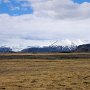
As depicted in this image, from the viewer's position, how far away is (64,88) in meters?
27.0

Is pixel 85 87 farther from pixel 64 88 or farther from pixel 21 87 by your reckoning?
pixel 21 87

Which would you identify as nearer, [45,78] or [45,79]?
[45,79]

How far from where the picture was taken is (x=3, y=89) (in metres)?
26.1

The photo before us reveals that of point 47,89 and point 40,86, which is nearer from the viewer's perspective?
point 47,89

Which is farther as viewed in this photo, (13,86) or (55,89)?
(13,86)

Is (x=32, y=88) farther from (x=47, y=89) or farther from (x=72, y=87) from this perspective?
(x=72, y=87)

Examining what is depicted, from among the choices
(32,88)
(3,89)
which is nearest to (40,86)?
(32,88)

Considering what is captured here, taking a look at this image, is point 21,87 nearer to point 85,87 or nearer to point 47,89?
point 47,89

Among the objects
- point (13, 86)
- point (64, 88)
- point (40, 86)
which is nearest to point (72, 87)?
point (64, 88)

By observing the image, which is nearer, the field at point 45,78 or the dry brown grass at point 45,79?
the dry brown grass at point 45,79

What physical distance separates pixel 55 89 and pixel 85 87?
2.63 m

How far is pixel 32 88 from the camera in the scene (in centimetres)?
2697

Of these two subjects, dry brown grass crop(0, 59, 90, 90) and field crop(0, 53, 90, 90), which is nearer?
dry brown grass crop(0, 59, 90, 90)

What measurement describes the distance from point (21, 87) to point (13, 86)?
3.49 ft
